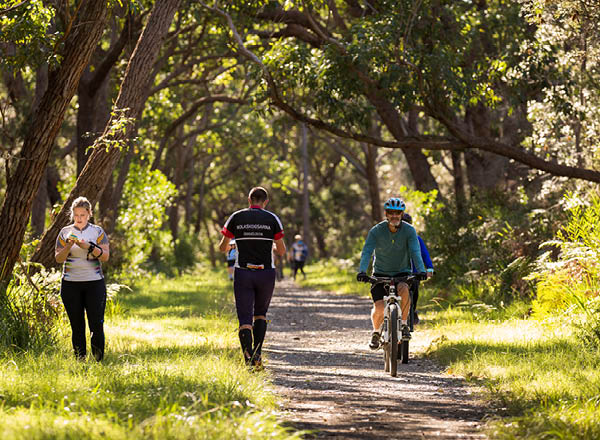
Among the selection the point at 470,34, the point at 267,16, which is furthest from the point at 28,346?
the point at 267,16

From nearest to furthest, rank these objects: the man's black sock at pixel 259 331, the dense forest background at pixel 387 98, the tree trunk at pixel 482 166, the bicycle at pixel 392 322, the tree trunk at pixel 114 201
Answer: the man's black sock at pixel 259 331
the bicycle at pixel 392 322
the dense forest background at pixel 387 98
the tree trunk at pixel 114 201
the tree trunk at pixel 482 166

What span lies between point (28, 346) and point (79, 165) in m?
9.41

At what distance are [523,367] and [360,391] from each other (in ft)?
5.59

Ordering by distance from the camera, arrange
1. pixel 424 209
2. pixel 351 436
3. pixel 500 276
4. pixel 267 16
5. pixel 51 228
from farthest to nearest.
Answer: pixel 424 209, pixel 267 16, pixel 500 276, pixel 51 228, pixel 351 436

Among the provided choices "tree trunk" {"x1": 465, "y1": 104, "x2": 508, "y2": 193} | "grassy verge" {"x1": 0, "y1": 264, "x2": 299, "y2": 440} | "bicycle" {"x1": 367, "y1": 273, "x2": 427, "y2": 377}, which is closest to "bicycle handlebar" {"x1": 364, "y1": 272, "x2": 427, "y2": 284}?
"bicycle" {"x1": 367, "y1": 273, "x2": 427, "y2": 377}

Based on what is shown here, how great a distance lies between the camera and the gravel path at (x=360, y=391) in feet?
21.7

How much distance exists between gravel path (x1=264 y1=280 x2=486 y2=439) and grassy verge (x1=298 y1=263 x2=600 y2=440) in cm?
24

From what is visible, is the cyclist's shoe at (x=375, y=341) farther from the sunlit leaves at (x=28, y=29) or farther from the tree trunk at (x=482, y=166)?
the tree trunk at (x=482, y=166)

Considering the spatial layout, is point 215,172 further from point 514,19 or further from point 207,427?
point 207,427

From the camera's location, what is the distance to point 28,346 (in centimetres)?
930

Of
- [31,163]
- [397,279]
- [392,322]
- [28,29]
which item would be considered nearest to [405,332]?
[392,322]

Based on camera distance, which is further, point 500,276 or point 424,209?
point 424,209

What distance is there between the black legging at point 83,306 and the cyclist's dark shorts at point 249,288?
137 cm

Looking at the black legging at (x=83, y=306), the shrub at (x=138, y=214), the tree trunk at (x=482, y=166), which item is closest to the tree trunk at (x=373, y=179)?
the shrub at (x=138, y=214)
